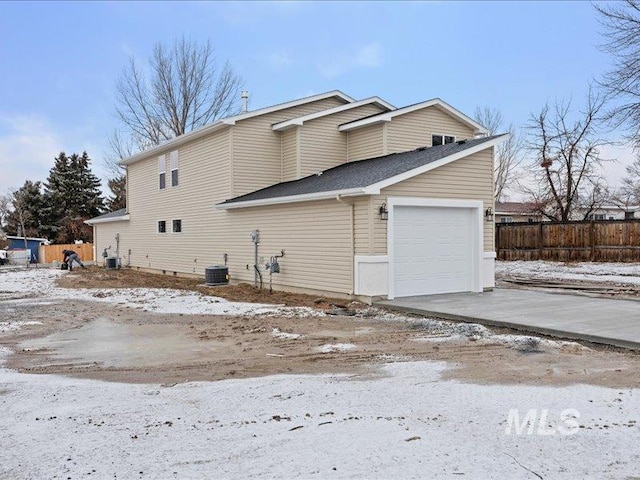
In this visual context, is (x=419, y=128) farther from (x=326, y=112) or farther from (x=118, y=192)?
(x=118, y=192)

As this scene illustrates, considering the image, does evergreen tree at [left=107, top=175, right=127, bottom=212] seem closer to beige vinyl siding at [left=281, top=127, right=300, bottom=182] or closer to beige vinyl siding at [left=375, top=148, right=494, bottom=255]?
beige vinyl siding at [left=281, top=127, right=300, bottom=182]

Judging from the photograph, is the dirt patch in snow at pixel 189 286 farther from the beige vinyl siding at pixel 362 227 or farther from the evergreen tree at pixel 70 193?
the evergreen tree at pixel 70 193

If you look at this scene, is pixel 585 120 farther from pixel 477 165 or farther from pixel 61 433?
pixel 61 433

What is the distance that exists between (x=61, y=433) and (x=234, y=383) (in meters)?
1.80

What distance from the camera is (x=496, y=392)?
204 inches

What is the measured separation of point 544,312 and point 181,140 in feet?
43.5

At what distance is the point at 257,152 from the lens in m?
16.6

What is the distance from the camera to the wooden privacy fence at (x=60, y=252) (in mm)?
33688

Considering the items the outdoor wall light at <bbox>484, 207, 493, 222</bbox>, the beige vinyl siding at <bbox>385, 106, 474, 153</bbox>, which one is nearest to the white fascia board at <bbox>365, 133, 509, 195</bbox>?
the outdoor wall light at <bbox>484, 207, 493, 222</bbox>

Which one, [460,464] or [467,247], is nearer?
[460,464]

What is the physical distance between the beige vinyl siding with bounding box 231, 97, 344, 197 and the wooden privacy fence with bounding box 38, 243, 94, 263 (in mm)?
20574

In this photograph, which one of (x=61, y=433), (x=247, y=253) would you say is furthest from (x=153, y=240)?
(x=61, y=433)

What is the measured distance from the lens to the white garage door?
12.1 metres

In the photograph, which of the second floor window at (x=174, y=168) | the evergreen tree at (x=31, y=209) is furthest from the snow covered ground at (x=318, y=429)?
the evergreen tree at (x=31, y=209)
